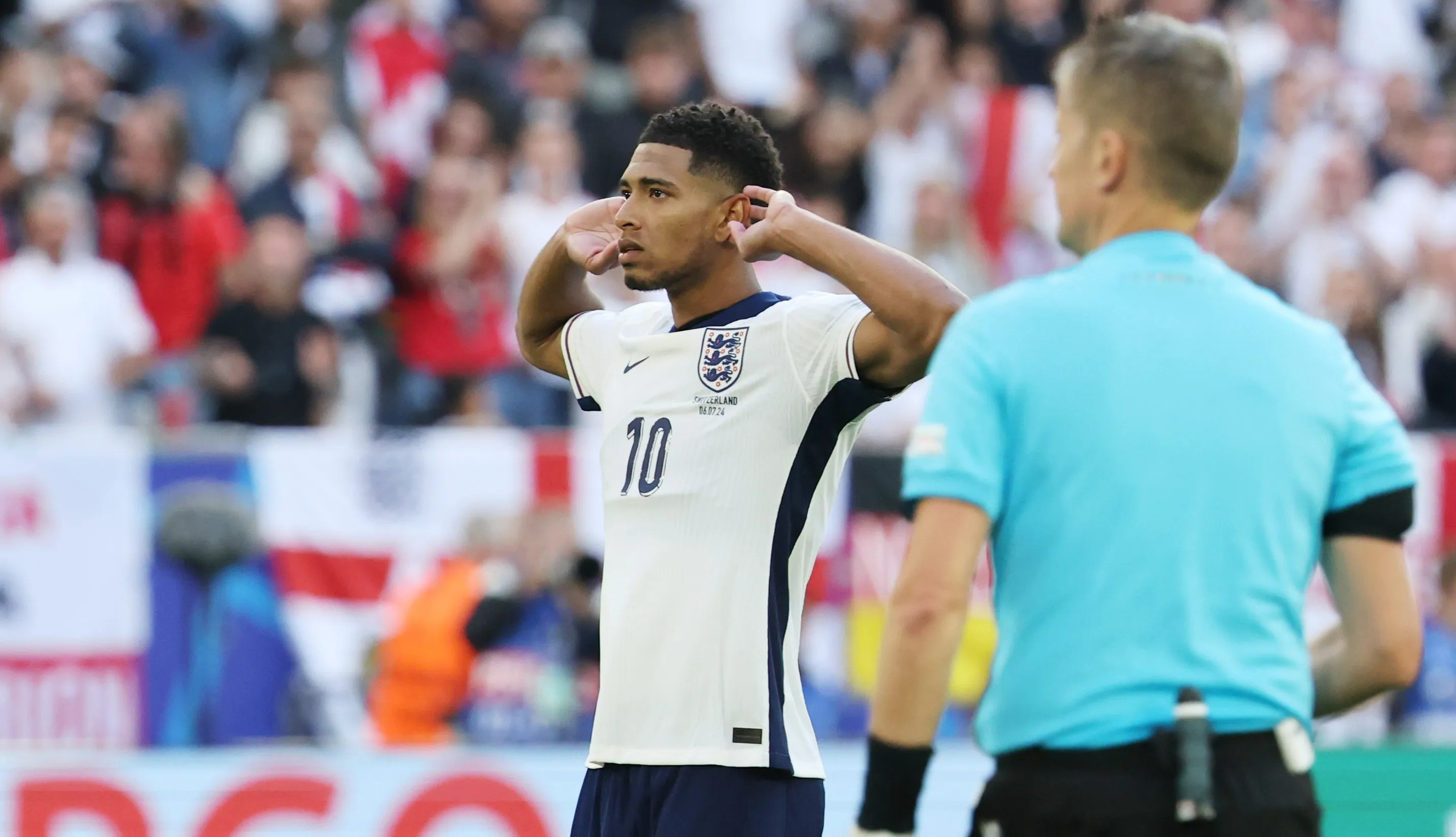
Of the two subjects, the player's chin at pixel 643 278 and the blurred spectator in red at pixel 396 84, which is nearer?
the player's chin at pixel 643 278

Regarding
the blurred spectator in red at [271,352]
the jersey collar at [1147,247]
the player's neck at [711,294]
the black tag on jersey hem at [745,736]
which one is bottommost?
the black tag on jersey hem at [745,736]

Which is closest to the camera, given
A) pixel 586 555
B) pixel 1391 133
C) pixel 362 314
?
pixel 586 555

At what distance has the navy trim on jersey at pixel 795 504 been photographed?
4352 millimetres

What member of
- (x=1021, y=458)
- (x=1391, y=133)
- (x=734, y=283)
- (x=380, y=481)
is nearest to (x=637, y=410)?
(x=734, y=283)

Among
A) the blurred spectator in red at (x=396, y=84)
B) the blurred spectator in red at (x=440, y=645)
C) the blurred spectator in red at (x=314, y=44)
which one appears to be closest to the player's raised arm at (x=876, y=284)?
the blurred spectator in red at (x=440, y=645)

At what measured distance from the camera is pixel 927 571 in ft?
9.79

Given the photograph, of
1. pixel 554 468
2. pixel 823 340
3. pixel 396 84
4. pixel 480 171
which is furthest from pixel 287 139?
pixel 823 340

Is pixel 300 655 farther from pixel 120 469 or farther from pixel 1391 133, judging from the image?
pixel 1391 133

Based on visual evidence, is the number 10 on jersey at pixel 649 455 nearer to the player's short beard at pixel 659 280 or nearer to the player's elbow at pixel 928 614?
Answer: the player's short beard at pixel 659 280

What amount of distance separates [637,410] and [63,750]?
19.7 feet

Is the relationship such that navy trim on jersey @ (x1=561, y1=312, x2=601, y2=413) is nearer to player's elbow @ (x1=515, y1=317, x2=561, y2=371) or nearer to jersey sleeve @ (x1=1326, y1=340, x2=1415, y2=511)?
player's elbow @ (x1=515, y1=317, x2=561, y2=371)

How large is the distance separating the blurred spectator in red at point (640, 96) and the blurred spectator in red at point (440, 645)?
11.0ft

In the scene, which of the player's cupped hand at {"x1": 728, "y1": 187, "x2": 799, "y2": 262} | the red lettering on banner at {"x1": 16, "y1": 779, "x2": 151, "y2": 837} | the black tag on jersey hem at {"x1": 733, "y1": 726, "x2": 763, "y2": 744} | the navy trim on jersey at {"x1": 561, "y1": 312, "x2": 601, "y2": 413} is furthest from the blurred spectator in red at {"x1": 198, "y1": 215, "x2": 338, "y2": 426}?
the black tag on jersey hem at {"x1": 733, "y1": 726, "x2": 763, "y2": 744}

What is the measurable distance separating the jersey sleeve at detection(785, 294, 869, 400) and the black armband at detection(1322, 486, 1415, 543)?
53.0 inches
